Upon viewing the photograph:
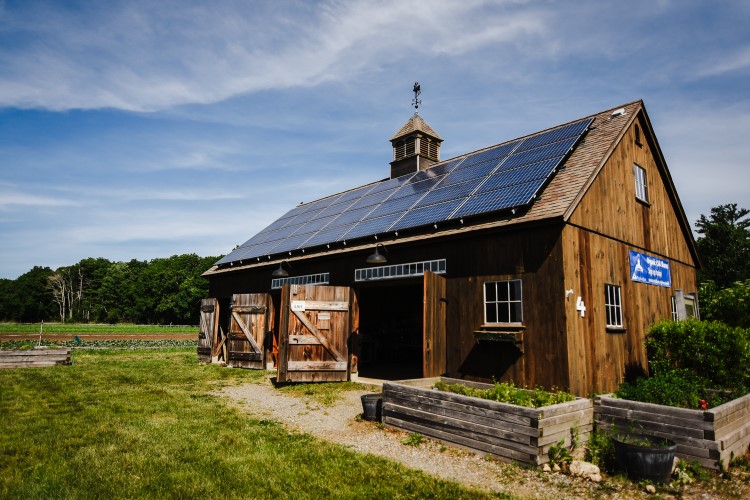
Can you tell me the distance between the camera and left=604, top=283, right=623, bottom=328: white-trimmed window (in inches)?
449

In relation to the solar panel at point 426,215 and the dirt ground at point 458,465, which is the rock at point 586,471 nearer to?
the dirt ground at point 458,465

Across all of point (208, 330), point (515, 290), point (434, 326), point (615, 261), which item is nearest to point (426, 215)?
point (434, 326)

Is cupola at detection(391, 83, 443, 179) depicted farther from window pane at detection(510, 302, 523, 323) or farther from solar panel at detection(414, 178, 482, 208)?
window pane at detection(510, 302, 523, 323)

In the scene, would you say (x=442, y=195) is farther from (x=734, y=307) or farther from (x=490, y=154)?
(x=734, y=307)

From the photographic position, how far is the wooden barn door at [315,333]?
43.7ft

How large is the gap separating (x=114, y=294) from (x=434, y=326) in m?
105

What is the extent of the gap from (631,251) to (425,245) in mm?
5874

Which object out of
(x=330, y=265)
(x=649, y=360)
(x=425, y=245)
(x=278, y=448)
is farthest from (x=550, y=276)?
(x=330, y=265)

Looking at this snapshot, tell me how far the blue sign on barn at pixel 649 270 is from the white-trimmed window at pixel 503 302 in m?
4.26

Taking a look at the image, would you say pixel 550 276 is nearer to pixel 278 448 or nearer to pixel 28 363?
pixel 278 448

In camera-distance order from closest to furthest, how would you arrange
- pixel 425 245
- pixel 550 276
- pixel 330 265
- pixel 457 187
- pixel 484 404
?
pixel 484 404 < pixel 550 276 < pixel 425 245 < pixel 457 187 < pixel 330 265

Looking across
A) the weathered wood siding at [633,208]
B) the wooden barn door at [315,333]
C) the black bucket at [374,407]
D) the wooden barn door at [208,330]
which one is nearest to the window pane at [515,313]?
the weathered wood siding at [633,208]

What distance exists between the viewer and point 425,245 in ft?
42.9

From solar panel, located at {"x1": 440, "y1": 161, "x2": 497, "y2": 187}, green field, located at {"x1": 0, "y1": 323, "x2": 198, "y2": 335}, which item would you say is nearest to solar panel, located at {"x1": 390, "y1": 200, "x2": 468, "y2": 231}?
solar panel, located at {"x1": 440, "y1": 161, "x2": 497, "y2": 187}
